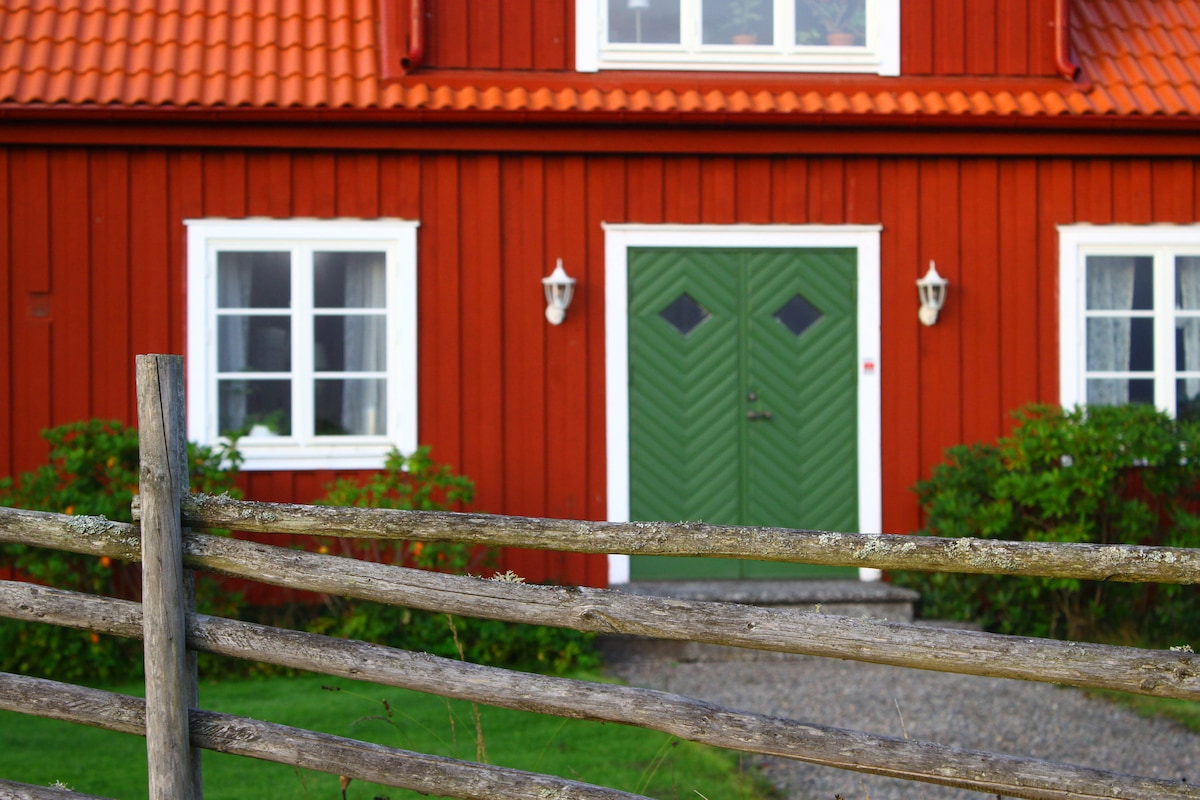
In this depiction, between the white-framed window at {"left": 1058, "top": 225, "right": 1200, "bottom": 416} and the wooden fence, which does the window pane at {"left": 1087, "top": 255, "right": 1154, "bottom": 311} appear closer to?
the white-framed window at {"left": 1058, "top": 225, "right": 1200, "bottom": 416}

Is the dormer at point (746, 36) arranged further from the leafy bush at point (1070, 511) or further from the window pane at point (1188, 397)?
the leafy bush at point (1070, 511)

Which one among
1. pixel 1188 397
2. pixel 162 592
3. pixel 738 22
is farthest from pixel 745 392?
pixel 162 592

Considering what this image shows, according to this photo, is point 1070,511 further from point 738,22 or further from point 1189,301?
point 738,22

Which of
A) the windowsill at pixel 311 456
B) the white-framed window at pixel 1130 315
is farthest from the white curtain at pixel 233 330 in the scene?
the white-framed window at pixel 1130 315

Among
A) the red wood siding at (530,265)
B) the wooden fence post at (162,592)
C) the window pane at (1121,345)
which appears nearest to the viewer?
the wooden fence post at (162,592)

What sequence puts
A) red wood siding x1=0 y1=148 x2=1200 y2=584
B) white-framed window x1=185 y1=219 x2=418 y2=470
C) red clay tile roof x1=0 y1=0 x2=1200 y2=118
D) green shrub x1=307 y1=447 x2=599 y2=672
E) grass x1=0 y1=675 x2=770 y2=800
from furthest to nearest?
1. white-framed window x1=185 y1=219 x2=418 y2=470
2. red wood siding x1=0 y1=148 x2=1200 y2=584
3. red clay tile roof x1=0 y1=0 x2=1200 y2=118
4. green shrub x1=307 y1=447 x2=599 y2=672
5. grass x1=0 y1=675 x2=770 y2=800

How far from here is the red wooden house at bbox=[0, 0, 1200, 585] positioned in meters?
7.75

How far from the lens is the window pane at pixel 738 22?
8.42m

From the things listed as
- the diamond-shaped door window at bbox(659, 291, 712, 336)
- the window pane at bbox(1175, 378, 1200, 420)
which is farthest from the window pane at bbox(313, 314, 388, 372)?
the window pane at bbox(1175, 378, 1200, 420)

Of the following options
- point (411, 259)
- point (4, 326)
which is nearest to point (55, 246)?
point (4, 326)

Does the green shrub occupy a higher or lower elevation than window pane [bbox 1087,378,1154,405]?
lower

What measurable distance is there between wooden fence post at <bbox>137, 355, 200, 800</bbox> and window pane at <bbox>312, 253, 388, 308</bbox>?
4.85 metres

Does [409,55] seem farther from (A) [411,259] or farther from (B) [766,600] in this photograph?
(B) [766,600]

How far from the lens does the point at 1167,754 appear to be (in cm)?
562
